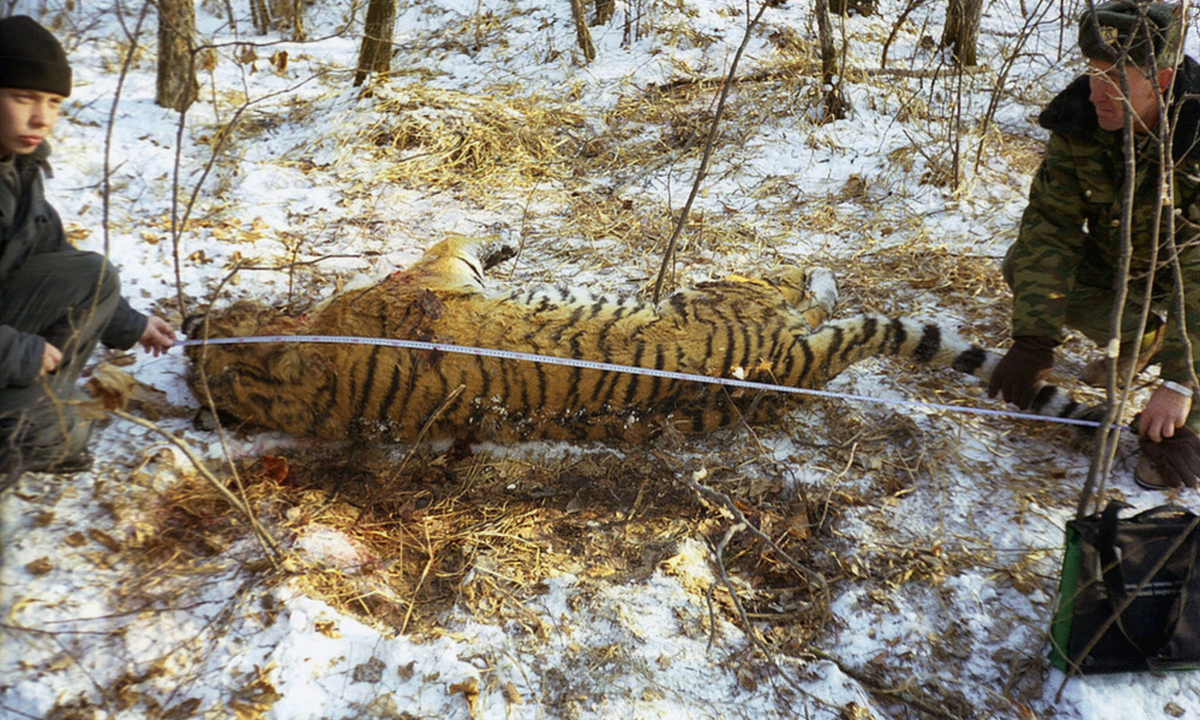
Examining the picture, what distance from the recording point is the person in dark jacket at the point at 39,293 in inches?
88.2

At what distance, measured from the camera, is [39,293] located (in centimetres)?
257

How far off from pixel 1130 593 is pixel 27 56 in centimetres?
362

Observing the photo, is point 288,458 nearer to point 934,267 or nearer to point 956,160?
point 934,267

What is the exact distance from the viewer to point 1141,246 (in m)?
3.19

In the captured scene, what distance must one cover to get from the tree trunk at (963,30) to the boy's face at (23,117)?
16.8 ft

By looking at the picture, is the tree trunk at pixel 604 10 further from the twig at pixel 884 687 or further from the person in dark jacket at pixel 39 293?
the twig at pixel 884 687

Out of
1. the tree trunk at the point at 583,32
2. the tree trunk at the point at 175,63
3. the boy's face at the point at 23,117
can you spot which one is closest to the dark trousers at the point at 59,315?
the boy's face at the point at 23,117

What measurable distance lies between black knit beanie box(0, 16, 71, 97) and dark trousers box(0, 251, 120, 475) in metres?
0.56

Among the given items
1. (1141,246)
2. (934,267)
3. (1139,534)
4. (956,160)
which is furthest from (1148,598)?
(956,160)

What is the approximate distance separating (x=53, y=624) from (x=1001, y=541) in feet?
10.5

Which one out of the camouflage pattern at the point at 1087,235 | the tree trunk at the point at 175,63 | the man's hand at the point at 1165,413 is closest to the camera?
the man's hand at the point at 1165,413

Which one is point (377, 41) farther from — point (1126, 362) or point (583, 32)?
point (1126, 362)

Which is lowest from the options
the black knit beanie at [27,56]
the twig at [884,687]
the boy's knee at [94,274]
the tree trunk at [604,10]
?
the twig at [884,687]

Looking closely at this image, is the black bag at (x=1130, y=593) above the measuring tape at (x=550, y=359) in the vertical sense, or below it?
below
